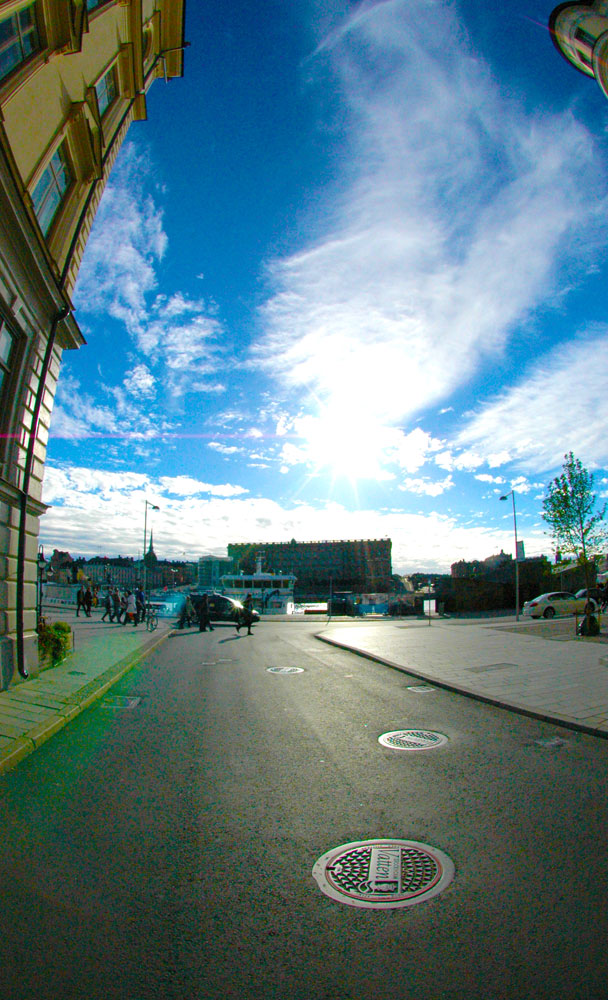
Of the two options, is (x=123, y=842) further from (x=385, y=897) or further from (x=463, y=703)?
(x=463, y=703)

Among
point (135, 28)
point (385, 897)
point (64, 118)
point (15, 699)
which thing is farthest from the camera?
point (135, 28)

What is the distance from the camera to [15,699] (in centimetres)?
818

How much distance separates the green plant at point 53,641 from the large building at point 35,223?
0.65 meters

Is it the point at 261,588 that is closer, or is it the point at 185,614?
the point at 185,614

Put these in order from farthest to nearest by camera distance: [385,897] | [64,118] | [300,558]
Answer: [300,558] < [64,118] < [385,897]

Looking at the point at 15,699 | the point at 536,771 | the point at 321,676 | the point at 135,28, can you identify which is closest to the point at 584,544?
the point at 321,676

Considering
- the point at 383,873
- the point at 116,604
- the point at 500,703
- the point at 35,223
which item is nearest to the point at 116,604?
the point at 116,604

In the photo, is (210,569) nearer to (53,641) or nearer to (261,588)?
(261,588)

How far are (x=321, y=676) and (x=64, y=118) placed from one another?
14.1 m

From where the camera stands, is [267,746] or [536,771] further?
[267,746]

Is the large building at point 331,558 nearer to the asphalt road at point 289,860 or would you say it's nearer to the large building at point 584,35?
the large building at point 584,35

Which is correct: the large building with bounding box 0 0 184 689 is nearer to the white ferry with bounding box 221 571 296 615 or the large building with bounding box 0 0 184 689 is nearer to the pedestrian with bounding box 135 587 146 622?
the pedestrian with bounding box 135 587 146 622

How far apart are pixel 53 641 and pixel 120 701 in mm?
3647

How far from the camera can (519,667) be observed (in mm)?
11680
